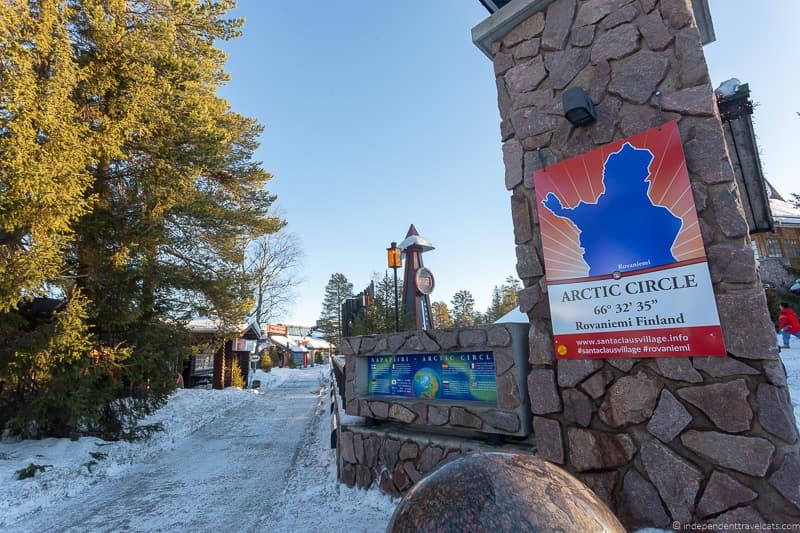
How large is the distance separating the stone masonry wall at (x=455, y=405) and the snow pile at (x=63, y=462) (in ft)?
13.4

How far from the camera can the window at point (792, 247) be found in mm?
17487

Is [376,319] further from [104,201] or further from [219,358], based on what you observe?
[104,201]

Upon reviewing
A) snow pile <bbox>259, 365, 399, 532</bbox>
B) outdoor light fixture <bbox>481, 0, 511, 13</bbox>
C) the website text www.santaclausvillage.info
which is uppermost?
outdoor light fixture <bbox>481, 0, 511, 13</bbox>

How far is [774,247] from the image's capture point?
717 inches

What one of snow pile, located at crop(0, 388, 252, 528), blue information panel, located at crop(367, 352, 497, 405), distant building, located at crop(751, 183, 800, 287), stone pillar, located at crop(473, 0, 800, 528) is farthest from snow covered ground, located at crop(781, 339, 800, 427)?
snow pile, located at crop(0, 388, 252, 528)

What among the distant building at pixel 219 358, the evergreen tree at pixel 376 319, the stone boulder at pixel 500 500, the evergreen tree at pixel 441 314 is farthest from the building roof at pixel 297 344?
the stone boulder at pixel 500 500

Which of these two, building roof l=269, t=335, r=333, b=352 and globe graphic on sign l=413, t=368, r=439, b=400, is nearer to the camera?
globe graphic on sign l=413, t=368, r=439, b=400

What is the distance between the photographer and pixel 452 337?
4.54m

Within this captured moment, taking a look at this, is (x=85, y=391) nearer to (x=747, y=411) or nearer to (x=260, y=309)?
(x=747, y=411)

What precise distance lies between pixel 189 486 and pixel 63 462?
2495mm

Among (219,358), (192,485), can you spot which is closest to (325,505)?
(192,485)

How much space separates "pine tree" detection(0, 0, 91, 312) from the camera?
5652 millimetres

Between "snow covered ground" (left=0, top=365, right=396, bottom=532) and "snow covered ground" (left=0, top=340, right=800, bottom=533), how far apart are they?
0.01 metres

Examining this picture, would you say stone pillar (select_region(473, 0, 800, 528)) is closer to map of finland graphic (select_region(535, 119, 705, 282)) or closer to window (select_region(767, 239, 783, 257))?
map of finland graphic (select_region(535, 119, 705, 282))
